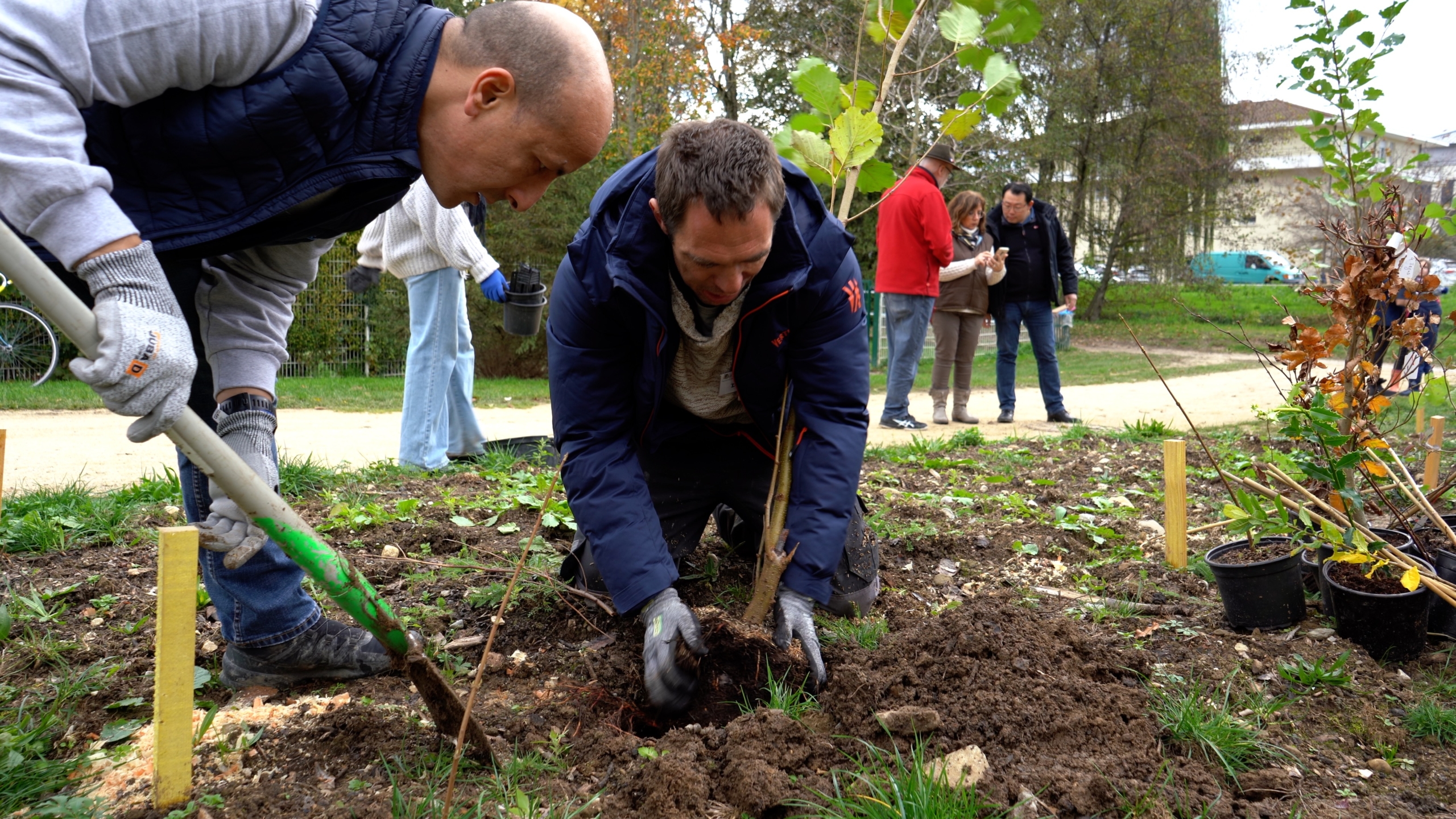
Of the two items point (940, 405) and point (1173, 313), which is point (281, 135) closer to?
point (940, 405)

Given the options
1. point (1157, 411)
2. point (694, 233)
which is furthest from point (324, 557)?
point (1157, 411)

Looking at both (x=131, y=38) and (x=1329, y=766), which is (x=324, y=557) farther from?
(x=1329, y=766)

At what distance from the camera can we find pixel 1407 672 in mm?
2496

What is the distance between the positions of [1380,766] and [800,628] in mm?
1274

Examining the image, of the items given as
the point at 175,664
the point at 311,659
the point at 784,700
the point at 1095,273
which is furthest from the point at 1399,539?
the point at 1095,273

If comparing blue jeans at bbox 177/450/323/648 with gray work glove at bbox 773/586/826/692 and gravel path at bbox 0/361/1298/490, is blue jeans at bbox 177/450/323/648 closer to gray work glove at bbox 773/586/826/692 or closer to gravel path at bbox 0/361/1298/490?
gray work glove at bbox 773/586/826/692

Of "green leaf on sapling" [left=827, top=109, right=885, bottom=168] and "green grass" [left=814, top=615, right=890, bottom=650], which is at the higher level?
"green leaf on sapling" [left=827, top=109, right=885, bottom=168]

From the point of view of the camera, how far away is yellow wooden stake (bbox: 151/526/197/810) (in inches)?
65.1

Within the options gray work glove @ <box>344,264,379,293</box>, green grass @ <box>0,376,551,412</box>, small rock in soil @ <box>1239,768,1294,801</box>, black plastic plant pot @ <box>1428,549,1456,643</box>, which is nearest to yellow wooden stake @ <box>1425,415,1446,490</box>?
black plastic plant pot @ <box>1428,549,1456,643</box>

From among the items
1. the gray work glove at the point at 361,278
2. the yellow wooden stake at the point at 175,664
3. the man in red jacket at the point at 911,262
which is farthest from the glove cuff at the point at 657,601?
the man in red jacket at the point at 911,262

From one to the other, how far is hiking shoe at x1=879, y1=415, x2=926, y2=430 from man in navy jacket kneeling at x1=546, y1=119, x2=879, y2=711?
13.9 ft

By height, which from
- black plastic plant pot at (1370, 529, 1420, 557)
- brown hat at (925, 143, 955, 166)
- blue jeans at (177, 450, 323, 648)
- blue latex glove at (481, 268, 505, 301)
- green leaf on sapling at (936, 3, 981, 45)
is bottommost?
black plastic plant pot at (1370, 529, 1420, 557)

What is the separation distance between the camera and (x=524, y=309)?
16.5ft

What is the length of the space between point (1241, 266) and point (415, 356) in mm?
33747
